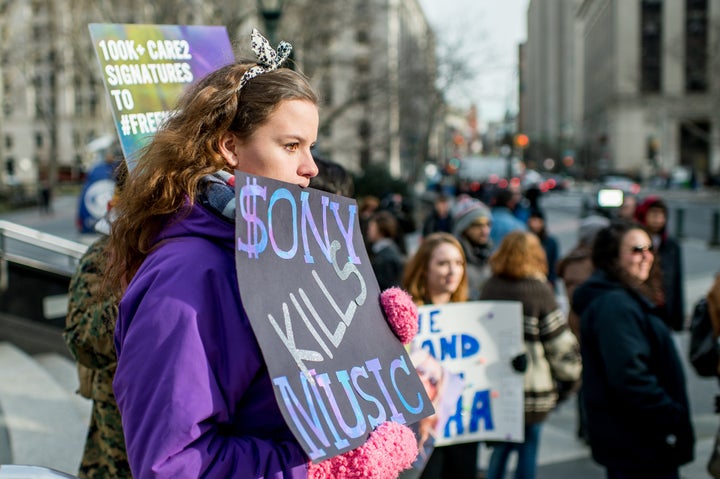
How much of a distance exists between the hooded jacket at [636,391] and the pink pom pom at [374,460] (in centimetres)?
242

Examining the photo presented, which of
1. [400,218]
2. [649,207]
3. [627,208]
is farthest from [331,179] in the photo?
[400,218]

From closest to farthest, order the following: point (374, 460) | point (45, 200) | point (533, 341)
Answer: point (374, 460) → point (533, 341) → point (45, 200)

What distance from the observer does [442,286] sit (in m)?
4.53

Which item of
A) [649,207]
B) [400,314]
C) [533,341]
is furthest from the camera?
[649,207]

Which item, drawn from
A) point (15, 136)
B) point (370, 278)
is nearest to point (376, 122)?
point (370, 278)

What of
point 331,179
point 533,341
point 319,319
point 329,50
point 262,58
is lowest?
point 533,341

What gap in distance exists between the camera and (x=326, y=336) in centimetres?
188

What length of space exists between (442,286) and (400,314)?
8.10ft

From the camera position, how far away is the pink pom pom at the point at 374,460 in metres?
1.80

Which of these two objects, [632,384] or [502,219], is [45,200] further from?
[632,384]

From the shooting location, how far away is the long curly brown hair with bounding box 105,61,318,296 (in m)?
1.92

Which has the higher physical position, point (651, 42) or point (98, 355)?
point (651, 42)

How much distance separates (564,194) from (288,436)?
62685 mm

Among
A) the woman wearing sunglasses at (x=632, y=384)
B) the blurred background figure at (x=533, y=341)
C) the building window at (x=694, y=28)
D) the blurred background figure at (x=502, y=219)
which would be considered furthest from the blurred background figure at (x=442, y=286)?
the building window at (x=694, y=28)
